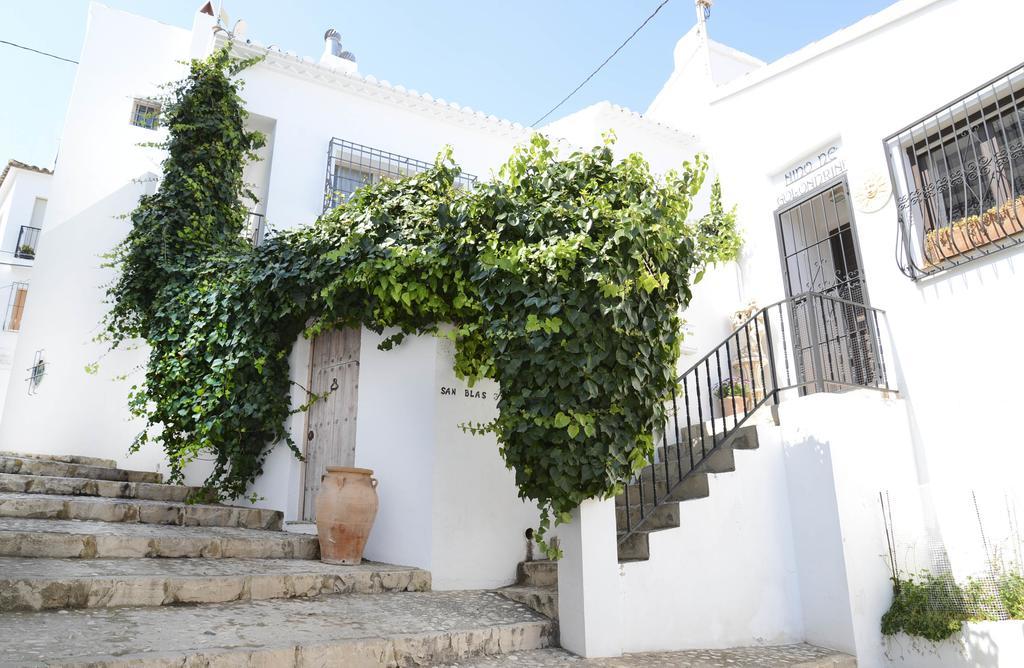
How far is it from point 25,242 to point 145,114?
1008 centimetres

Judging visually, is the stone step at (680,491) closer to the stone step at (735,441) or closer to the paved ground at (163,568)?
the stone step at (735,441)

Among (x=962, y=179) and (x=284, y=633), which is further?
(x=962, y=179)

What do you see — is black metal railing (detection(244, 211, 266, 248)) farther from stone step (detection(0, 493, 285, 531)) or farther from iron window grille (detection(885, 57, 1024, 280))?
iron window grille (detection(885, 57, 1024, 280))

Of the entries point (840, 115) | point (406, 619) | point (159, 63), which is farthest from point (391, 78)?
point (406, 619)

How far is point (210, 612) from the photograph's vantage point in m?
3.39

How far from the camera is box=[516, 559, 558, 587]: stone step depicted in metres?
4.71

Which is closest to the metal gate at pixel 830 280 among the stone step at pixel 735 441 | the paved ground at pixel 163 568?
the stone step at pixel 735 441

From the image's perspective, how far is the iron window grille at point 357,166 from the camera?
7.95 metres

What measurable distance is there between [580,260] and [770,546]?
2716mm

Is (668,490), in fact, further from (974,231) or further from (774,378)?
(974,231)

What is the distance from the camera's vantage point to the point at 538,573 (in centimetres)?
481

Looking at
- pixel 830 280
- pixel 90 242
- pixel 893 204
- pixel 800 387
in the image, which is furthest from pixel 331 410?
pixel 893 204

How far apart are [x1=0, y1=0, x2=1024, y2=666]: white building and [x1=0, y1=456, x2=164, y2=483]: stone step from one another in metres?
0.76

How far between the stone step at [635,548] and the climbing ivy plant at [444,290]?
581mm
